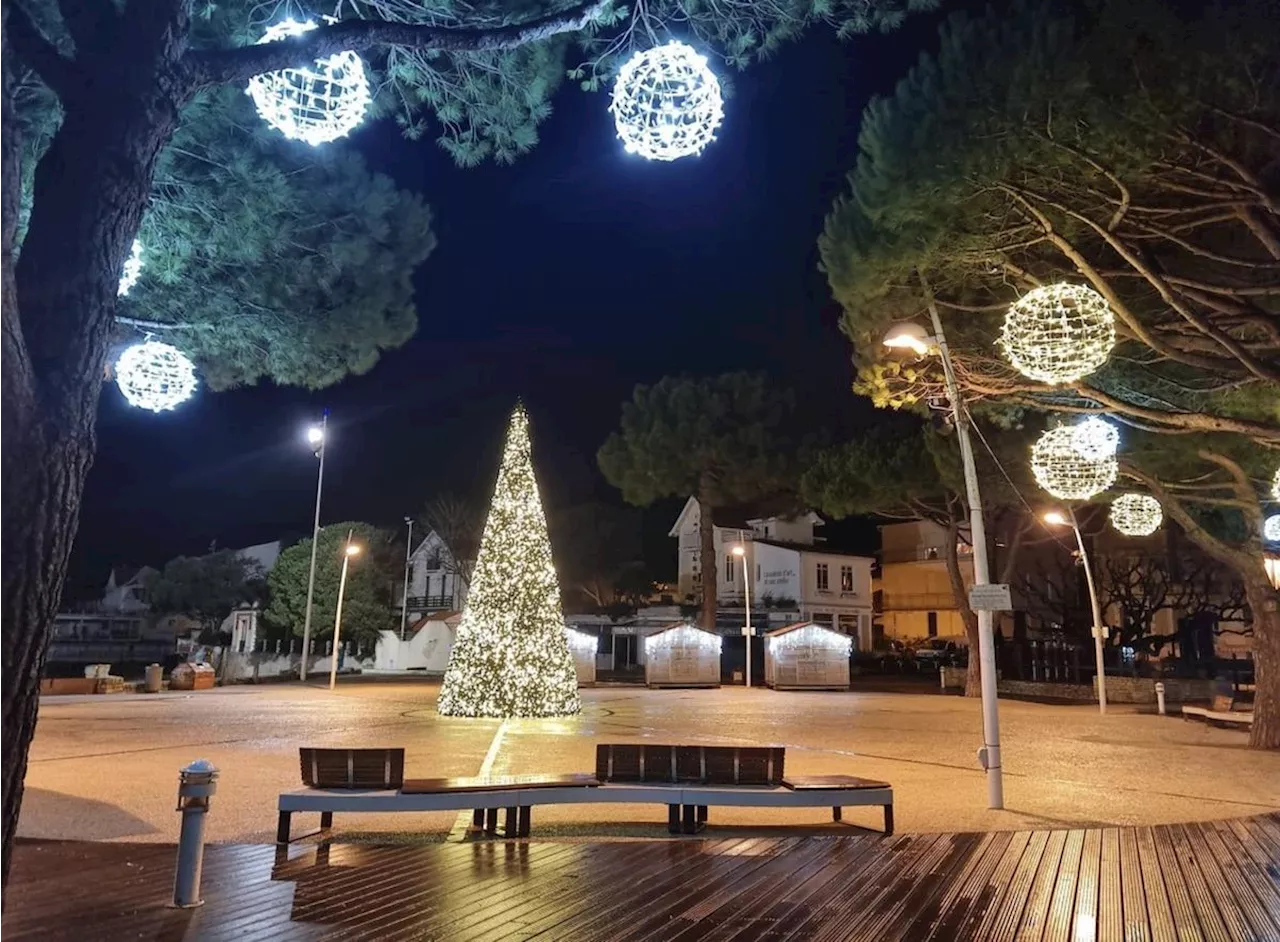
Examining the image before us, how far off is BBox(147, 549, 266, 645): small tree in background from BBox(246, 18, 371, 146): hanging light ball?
4666 cm

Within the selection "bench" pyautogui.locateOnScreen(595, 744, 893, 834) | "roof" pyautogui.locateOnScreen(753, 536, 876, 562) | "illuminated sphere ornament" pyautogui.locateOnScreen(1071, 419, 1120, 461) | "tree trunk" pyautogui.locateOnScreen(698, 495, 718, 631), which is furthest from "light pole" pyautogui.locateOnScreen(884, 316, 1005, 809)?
"roof" pyautogui.locateOnScreen(753, 536, 876, 562)

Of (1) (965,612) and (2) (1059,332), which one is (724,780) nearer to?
(2) (1059,332)

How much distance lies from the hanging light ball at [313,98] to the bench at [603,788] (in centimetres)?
483

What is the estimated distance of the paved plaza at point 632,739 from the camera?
25.8ft

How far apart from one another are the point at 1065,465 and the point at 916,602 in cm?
4349

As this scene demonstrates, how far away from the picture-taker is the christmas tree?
54.3ft

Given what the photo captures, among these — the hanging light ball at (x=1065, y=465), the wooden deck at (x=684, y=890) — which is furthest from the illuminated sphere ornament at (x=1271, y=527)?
the wooden deck at (x=684, y=890)

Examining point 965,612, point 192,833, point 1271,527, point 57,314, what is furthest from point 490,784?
point 965,612

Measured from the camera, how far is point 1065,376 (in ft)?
27.7

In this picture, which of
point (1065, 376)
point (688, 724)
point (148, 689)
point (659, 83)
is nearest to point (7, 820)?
point (659, 83)

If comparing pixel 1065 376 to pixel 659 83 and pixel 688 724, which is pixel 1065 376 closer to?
pixel 659 83

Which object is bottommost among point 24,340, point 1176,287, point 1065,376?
point 24,340

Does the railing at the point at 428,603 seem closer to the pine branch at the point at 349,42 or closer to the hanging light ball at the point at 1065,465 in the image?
the hanging light ball at the point at 1065,465

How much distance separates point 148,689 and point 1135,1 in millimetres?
27990
